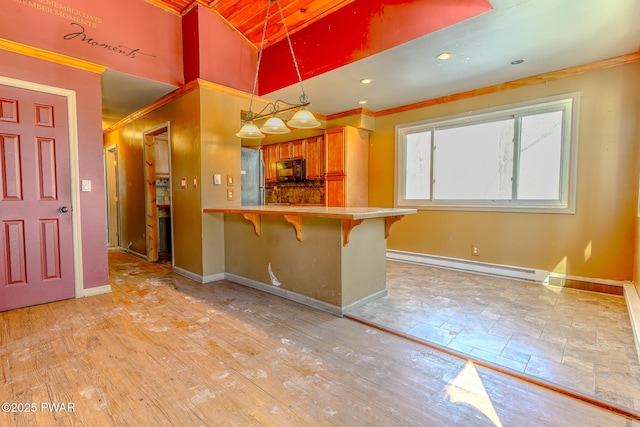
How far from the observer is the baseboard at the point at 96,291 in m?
3.19

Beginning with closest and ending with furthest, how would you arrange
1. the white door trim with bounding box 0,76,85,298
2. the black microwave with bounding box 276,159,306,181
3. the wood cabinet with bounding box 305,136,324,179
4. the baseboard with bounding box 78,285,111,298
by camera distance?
the white door trim with bounding box 0,76,85,298 < the baseboard with bounding box 78,285,111,298 < the wood cabinet with bounding box 305,136,324,179 < the black microwave with bounding box 276,159,306,181

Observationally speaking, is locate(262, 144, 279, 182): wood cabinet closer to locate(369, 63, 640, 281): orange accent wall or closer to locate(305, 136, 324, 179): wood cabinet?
locate(305, 136, 324, 179): wood cabinet

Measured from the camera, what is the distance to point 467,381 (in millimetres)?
1717

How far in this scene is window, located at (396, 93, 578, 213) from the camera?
11.4ft

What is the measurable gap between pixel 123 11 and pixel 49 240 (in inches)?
102

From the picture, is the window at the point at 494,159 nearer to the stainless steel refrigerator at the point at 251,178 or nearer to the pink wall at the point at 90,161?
the stainless steel refrigerator at the point at 251,178

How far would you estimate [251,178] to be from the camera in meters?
4.92

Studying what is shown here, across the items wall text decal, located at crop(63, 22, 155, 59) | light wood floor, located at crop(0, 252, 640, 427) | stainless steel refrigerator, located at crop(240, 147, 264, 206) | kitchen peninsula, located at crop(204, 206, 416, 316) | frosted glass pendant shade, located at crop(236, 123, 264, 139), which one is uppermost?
wall text decal, located at crop(63, 22, 155, 59)

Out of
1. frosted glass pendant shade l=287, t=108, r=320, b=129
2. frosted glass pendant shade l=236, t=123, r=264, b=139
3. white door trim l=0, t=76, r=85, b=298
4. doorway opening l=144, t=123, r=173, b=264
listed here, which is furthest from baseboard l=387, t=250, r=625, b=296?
white door trim l=0, t=76, r=85, b=298

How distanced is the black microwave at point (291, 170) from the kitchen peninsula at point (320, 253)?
2545 millimetres

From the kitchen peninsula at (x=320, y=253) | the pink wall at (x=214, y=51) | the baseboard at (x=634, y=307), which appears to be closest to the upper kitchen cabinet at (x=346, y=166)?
the pink wall at (x=214, y=51)

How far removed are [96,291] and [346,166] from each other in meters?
3.66

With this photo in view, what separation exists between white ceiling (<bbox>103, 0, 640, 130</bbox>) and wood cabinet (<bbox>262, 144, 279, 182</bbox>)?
7.16 feet

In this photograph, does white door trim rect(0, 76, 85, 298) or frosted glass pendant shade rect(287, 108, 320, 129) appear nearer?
frosted glass pendant shade rect(287, 108, 320, 129)
